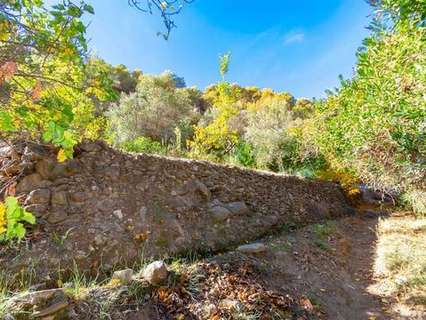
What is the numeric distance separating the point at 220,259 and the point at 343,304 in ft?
6.41

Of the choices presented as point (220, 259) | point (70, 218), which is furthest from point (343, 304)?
point (70, 218)

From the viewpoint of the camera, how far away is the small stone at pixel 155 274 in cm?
353

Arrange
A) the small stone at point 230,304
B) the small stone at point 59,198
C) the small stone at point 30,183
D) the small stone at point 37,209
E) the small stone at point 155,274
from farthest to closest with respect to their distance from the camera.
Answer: the small stone at point 59,198 → the small stone at point 30,183 → the small stone at point 37,209 → the small stone at point 155,274 → the small stone at point 230,304

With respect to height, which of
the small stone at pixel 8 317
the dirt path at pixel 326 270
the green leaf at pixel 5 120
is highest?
the green leaf at pixel 5 120

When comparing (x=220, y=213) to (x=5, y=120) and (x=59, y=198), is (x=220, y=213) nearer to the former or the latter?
(x=59, y=198)

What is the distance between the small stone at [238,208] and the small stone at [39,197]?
3.28 meters

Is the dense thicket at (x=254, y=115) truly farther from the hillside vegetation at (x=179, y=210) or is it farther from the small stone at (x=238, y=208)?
the small stone at (x=238, y=208)

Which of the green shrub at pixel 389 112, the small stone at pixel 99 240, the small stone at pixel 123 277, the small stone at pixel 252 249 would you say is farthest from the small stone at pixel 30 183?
the green shrub at pixel 389 112

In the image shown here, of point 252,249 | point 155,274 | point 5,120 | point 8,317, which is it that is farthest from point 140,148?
point 5,120

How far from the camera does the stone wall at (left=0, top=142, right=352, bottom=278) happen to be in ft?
12.6

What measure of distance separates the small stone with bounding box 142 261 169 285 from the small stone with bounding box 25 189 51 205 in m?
1.68

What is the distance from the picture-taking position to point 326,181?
10.2 meters

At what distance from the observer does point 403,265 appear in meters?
5.33

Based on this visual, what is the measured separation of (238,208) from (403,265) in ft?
10.5
